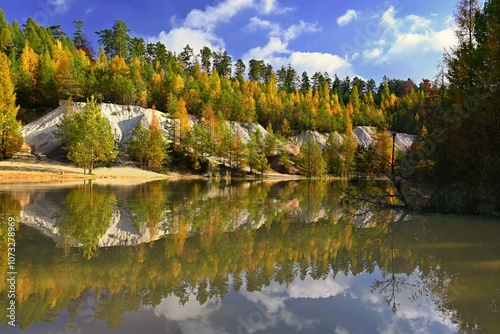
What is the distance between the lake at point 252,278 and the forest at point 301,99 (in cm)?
347

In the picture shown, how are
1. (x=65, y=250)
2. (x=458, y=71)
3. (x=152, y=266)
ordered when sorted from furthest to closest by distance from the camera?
(x=458, y=71), (x=65, y=250), (x=152, y=266)

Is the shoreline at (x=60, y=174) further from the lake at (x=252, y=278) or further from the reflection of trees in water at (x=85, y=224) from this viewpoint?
the lake at (x=252, y=278)

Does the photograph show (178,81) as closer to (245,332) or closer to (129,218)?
(129,218)

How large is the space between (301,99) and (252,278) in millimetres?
102561

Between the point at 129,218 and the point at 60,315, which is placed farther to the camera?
the point at 129,218

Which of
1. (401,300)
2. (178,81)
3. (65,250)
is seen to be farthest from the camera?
(178,81)

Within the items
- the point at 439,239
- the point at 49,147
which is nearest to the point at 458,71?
the point at 439,239

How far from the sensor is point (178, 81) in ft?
264

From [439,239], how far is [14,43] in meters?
110

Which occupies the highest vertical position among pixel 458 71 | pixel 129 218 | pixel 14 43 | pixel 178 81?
pixel 14 43

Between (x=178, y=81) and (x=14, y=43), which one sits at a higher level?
(x=14, y=43)

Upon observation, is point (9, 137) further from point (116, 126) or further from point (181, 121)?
point (181, 121)

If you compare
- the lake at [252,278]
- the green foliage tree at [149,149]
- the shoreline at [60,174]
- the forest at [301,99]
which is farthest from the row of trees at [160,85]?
the lake at [252,278]

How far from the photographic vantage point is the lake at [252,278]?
13.8 ft
